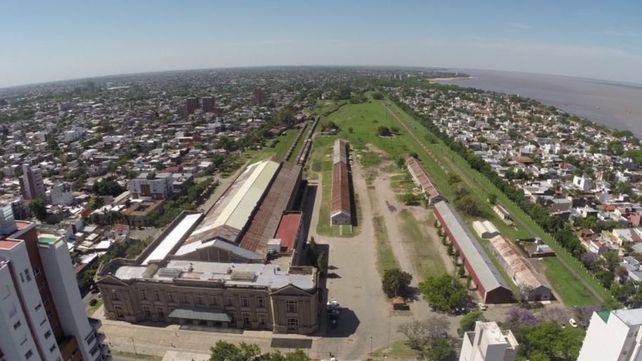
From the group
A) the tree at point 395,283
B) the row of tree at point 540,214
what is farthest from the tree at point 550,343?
the row of tree at point 540,214

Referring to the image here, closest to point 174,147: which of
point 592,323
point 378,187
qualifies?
point 378,187

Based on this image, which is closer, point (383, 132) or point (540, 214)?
point (540, 214)

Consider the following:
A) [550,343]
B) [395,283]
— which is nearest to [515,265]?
[395,283]

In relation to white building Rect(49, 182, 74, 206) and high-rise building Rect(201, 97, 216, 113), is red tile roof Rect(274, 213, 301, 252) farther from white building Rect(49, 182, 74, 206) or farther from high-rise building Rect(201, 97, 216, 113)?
high-rise building Rect(201, 97, 216, 113)

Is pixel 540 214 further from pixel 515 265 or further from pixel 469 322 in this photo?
pixel 469 322

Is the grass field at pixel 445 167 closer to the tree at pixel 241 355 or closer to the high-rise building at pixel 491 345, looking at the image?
the high-rise building at pixel 491 345

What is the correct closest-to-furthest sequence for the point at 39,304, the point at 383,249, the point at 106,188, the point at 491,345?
the point at 39,304 < the point at 491,345 < the point at 383,249 < the point at 106,188

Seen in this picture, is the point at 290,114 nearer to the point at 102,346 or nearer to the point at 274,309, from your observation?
the point at 274,309
